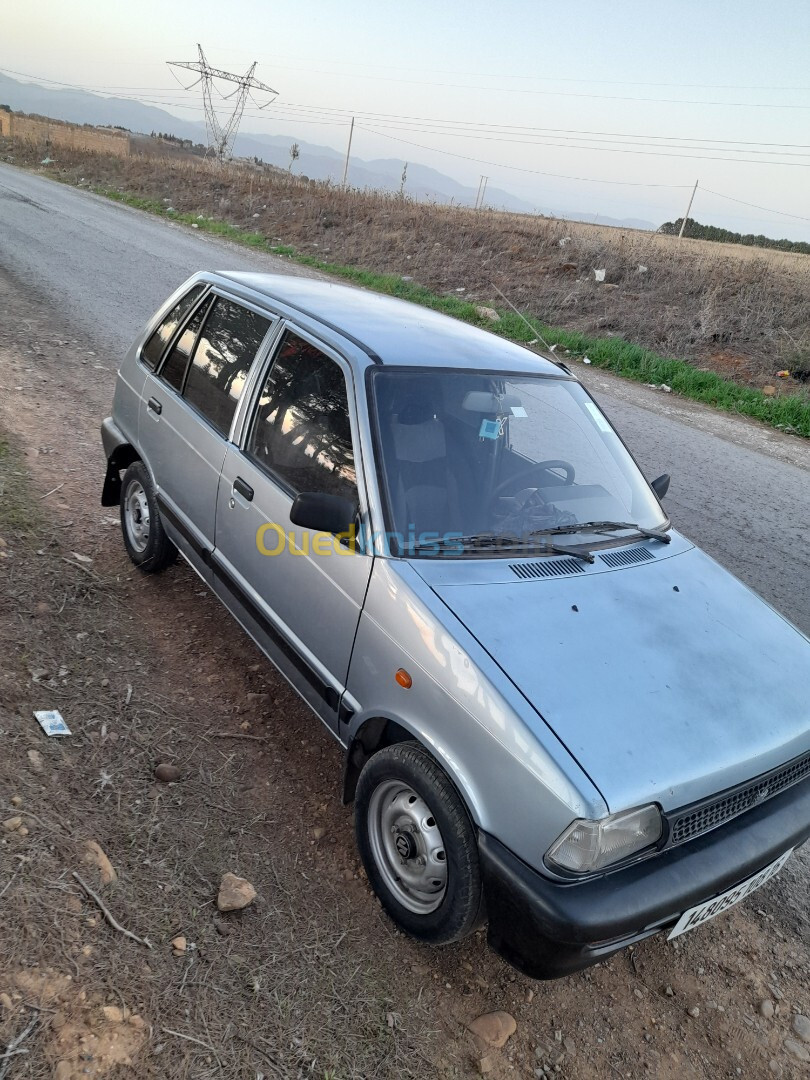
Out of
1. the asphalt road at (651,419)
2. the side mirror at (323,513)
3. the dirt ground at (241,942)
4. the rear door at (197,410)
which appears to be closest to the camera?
the dirt ground at (241,942)

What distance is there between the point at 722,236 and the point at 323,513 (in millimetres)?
36696

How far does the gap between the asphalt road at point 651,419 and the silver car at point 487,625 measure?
2.82 meters

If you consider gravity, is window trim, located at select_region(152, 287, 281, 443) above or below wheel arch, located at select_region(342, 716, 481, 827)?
above

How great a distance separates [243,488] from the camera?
326 centimetres

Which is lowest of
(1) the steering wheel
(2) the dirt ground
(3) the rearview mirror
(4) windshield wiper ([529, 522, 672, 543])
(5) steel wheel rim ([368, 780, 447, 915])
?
(2) the dirt ground

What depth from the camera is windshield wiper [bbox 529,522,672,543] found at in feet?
9.59

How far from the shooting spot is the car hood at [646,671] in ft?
6.88

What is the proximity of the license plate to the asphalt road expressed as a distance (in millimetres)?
2966

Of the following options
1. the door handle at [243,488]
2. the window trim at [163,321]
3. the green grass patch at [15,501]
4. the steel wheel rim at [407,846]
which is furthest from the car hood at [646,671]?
the green grass patch at [15,501]

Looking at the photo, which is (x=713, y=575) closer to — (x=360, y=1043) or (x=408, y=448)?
(x=408, y=448)

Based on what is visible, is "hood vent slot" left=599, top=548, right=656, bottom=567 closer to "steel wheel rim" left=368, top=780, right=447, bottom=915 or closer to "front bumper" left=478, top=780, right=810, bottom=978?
"front bumper" left=478, top=780, right=810, bottom=978

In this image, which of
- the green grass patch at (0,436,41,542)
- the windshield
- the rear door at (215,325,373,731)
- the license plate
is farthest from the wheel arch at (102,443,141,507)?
the license plate

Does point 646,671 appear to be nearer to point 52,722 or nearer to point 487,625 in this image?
point 487,625

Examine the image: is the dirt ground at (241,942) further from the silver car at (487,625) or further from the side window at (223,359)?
the side window at (223,359)
